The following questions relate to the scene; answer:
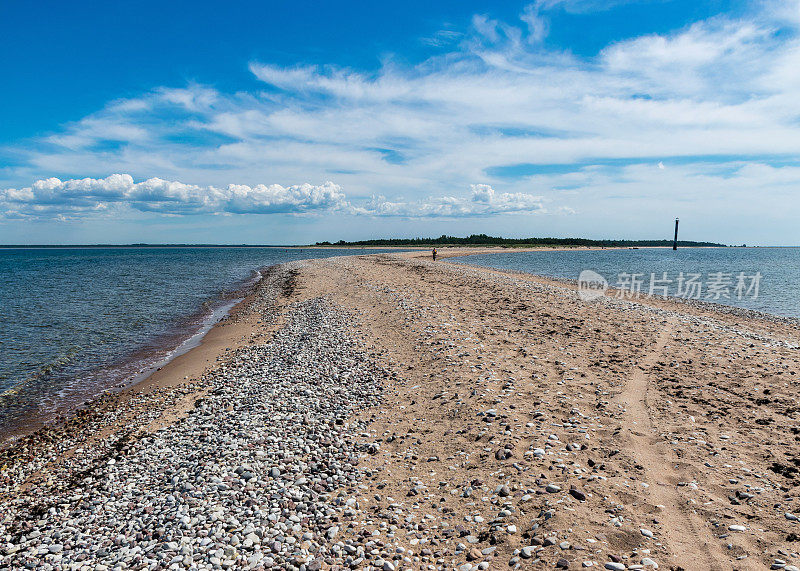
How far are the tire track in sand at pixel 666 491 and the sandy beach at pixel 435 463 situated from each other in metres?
0.03

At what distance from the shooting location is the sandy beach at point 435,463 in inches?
229

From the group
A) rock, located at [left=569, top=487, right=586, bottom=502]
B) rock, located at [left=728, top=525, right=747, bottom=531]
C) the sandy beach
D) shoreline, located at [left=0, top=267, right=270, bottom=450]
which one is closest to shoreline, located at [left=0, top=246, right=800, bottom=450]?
shoreline, located at [left=0, top=267, right=270, bottom=450]

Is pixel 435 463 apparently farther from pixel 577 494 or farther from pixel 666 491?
pixel 666 491

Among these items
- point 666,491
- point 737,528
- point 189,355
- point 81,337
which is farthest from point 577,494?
point 81,337

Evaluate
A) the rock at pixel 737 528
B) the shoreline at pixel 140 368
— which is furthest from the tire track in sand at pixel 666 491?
the shoreline at pixel 140 368

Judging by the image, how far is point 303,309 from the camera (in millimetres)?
25625

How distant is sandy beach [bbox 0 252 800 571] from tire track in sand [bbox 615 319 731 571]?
33 mm

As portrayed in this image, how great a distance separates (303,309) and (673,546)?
22.4 metres

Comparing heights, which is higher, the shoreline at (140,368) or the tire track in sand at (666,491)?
the tire track in sand at (666,491)

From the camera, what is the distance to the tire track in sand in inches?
211

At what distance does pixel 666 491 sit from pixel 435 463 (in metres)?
3.92

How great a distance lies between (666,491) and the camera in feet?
22.0

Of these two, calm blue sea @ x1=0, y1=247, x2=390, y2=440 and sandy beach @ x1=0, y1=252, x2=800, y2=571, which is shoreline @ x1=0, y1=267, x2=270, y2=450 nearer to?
calm blue sea @ x1=0, y1=247, x2=390, y2=440

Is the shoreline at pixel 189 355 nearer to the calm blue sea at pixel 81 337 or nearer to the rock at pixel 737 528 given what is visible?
the calm blue sea at pixel 81 337
